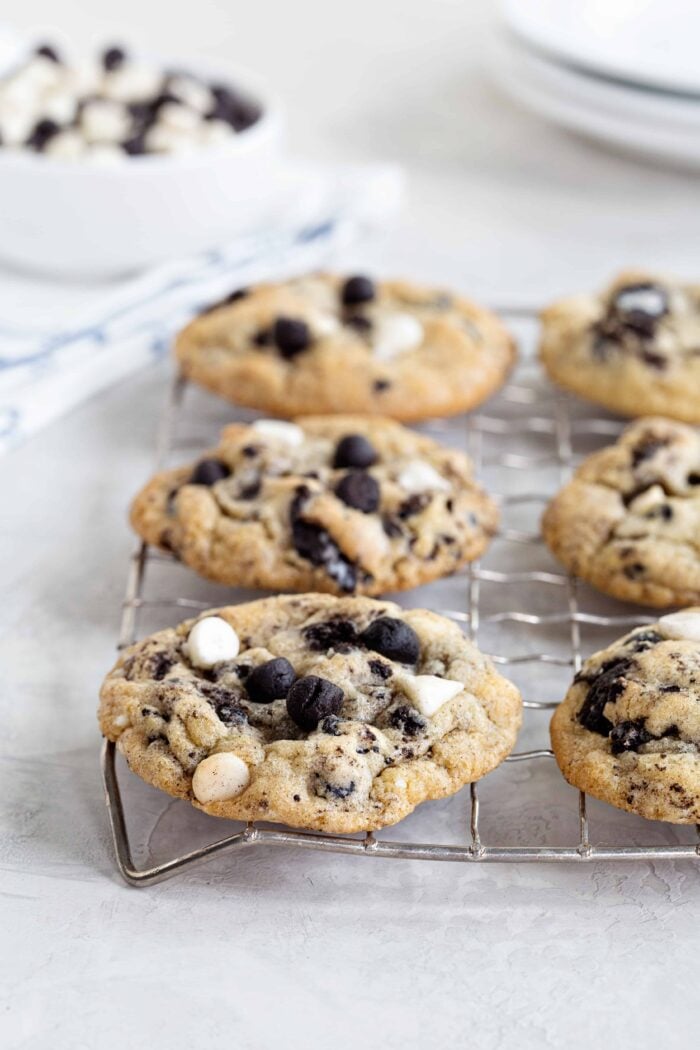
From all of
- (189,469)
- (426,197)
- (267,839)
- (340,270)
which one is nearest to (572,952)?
(267,839)

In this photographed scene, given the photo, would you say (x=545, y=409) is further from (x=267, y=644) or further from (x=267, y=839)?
(x=267, y=839)

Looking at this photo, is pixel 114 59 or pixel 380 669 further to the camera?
pixel 114 59

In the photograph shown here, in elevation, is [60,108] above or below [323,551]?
above

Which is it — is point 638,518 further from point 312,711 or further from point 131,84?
point 131,84

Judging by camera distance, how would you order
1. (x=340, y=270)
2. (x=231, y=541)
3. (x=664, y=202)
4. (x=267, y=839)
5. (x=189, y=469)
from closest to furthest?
1. (x=267, y=839)
2. (x=231, y=541)
3. (x=189, y=469)
4. (x=340, y=270)
5. (x=664, y=202)

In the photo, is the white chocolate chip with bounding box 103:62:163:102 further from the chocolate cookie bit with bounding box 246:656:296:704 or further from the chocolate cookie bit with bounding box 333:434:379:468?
the chocolate cookie bit with bounding box 246:656:296:704

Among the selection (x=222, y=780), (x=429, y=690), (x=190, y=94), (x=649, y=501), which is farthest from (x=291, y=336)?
(x=222, y=780)

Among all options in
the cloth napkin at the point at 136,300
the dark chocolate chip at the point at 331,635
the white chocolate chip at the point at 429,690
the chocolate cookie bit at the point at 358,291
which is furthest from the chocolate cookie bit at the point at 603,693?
the cloth napkin at the point at 136,300
